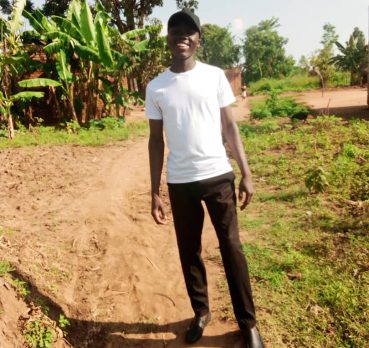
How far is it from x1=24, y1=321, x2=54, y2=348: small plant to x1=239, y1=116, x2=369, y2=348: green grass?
1559 millimetres

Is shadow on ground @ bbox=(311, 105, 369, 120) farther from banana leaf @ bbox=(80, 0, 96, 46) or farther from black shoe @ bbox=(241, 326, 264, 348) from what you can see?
black shoe @ bbox=(241, 326, 264, 348)

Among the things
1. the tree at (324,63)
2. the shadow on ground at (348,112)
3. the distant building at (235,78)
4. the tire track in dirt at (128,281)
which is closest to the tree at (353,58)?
the tree at (324,63)

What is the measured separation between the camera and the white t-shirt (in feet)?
6.86

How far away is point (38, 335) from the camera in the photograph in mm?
2619

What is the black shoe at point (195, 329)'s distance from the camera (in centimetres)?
266

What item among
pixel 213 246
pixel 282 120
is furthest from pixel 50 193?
pixel 282 120

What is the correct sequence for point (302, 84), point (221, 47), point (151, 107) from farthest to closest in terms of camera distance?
point (221, 47) → point (302, 84) → point (151, 107)

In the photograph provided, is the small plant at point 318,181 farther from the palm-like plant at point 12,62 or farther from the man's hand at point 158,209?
the palm-like plant at point 12,62

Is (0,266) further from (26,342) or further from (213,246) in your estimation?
(213,246)

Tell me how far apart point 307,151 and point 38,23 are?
7882 millimetres

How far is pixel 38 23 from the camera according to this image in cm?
996

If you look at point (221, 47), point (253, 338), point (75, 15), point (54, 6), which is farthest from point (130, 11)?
point (221, 47)

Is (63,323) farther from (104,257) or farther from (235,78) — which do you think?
(235,78)

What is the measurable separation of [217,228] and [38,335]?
59.9 inches
